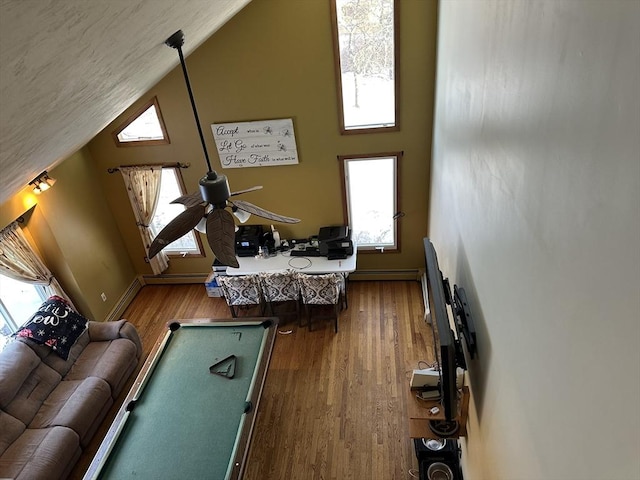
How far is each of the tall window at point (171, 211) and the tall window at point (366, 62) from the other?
2.39 m

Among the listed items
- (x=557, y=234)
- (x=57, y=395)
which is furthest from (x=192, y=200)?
(x=57, y=395)

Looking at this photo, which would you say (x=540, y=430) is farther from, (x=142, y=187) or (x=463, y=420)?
(x=142, y=187)

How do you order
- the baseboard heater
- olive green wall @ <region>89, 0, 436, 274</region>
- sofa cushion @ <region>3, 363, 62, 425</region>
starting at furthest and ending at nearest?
1. the baseboard heater
2. olive green wall @ <region>89, 0, 436, 274</region>
3. sofa cushion @ <region>3, 363, 62, 425</region>

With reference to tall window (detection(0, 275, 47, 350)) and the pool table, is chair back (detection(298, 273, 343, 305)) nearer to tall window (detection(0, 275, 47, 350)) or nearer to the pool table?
the pool table

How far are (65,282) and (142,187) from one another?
5.08 ft

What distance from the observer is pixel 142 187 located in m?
5.92

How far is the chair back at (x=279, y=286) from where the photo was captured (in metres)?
5.48

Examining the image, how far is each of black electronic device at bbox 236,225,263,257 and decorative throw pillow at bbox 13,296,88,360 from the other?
6.79 ft

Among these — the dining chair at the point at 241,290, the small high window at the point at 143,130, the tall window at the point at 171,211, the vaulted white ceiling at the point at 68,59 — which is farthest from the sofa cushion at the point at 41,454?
the small high window at the point at 143,130

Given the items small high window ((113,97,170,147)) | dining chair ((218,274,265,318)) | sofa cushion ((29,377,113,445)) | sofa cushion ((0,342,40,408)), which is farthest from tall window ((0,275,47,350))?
dining chair ((218,274,265,318))

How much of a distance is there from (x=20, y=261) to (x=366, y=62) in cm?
456

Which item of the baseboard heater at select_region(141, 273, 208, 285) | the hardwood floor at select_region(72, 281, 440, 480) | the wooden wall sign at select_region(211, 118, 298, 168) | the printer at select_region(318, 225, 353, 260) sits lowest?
the hardwood floor at select_region(72, 281, 440, 480)

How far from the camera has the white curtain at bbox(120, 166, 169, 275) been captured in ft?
19.2

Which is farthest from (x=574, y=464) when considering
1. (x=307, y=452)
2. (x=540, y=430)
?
(x=307, y=452)
